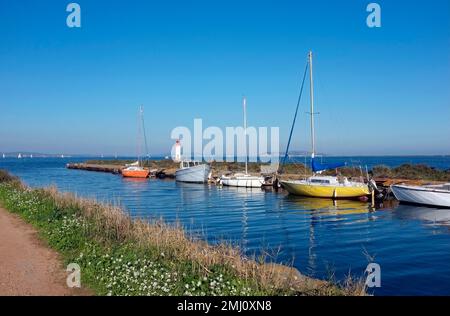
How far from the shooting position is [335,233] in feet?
74.5

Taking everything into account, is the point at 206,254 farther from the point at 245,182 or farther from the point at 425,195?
the point at 245,182

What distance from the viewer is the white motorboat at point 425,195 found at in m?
31.4

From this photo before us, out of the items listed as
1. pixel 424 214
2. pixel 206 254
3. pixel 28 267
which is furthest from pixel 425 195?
pixel 28 267

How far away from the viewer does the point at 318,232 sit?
22.9 meters

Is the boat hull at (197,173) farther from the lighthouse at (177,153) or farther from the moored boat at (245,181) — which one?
the lighthouse at (177,153)

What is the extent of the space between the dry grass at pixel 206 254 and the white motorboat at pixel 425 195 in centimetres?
2285

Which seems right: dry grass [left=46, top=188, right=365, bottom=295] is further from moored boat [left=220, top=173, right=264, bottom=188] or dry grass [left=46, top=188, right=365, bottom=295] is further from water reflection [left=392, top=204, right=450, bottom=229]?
moored boat [left=220, top=173, right=264, bottom=188]

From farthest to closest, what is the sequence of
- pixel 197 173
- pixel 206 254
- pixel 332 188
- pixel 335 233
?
pixel 197 173, pixel 332 188, pixel 335 233, pixel 206 254

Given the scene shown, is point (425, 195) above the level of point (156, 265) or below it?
below

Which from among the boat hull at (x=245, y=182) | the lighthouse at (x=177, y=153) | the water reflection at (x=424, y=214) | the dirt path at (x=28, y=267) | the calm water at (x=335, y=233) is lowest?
the water reflection at (x=424, y=214)

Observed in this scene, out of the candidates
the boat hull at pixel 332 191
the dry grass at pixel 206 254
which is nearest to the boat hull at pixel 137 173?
the boat hull at pixel 332 191

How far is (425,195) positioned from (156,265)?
2732 cm

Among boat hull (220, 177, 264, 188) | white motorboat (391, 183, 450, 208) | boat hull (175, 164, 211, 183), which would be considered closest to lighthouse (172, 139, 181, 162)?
boat hull (175, 164, 211, 183)
